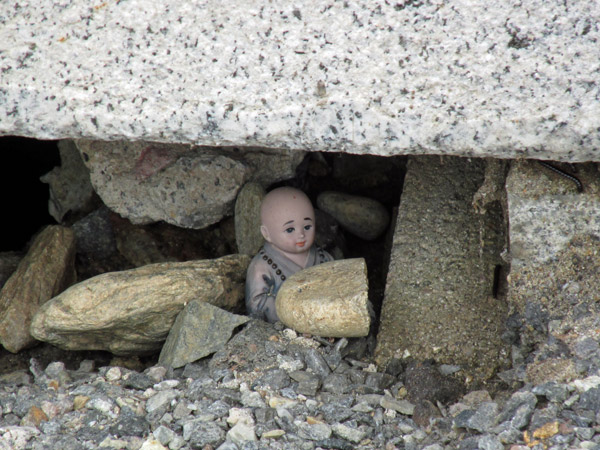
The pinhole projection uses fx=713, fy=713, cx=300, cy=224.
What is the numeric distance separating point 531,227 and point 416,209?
628mm

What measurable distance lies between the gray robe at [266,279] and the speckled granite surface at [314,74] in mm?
893

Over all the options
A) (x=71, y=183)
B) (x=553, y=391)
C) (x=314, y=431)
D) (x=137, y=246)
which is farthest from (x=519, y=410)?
(x=71, y=183)

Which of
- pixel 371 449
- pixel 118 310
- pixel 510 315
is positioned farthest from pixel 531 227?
→ pixel 118 310

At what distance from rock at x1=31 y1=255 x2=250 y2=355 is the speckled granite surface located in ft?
2.33

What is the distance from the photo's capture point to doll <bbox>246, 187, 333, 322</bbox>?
279 cm

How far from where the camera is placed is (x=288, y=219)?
2.83 m

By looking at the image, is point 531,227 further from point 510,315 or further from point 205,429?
point 205,429

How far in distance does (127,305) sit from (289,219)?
0.71m

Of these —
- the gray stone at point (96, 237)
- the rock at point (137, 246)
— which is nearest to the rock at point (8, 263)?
the gray stone at point (96, 237)

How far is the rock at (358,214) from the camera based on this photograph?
10.7ft

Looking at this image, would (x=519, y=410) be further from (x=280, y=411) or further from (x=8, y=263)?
(x=8, y=263)

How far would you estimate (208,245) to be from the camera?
3.39 metres

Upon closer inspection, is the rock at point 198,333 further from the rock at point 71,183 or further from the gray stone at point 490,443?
the rock at point 71,183

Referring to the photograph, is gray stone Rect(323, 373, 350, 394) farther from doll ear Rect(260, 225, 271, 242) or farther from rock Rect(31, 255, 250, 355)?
doll ear Rect(260, 225, 271, 242)
